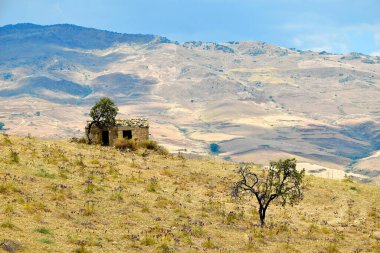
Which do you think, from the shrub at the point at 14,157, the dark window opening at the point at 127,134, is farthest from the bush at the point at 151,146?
the shrub at the point at 14,157

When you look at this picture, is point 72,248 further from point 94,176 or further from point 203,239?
point 94,176

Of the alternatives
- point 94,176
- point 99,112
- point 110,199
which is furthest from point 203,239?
point 99,112

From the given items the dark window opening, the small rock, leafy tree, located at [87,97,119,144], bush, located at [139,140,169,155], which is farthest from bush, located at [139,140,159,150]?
the small rock

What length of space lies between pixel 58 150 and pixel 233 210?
2015cm

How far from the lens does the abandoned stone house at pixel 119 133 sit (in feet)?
202

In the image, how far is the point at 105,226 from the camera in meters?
26.0

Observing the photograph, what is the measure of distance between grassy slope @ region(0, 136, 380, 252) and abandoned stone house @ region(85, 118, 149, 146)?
14106 millimetres

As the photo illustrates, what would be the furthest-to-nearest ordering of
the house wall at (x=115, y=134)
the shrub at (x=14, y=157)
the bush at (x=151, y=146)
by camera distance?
1. the house wall at (x=115, y=134)
2. the bush at (x=151, y=146)
3. the shrub at (x=14, y=157)

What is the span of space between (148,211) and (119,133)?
3221 centimetres

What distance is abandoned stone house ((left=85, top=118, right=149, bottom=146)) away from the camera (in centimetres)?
6169

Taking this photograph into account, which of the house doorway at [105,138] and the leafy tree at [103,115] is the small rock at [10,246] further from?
the house doorway at [105,138]

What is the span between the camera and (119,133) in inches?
2424

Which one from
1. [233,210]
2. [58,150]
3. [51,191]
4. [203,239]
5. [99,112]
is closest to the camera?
[203,239]

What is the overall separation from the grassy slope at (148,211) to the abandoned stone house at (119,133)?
46.3ft
